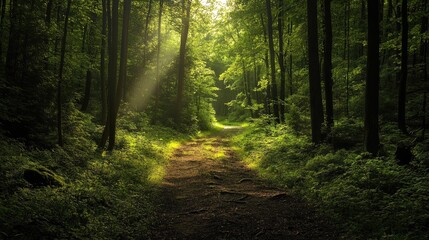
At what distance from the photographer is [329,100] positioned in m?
13.1

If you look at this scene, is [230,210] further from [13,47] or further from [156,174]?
[13,47]

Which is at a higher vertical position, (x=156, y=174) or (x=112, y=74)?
(x=112, y=74)

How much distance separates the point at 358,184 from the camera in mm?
7707

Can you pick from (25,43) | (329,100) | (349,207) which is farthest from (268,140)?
(25,43)

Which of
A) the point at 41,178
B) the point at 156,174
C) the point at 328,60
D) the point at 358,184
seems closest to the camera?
the point at 41,178

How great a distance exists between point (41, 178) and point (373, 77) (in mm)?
9886

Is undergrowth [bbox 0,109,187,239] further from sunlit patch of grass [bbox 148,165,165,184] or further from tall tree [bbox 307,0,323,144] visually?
tall tree [bbox 307,0,323,144]

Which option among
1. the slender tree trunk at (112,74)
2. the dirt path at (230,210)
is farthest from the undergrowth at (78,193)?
the slender tree trunk at (112,74)

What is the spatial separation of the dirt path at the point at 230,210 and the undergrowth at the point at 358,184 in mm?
512

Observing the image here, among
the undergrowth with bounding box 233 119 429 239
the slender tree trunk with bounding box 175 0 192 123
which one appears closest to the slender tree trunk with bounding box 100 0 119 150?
the undergrowth with bounding box 233 119 429 239

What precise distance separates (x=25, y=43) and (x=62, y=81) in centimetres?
172

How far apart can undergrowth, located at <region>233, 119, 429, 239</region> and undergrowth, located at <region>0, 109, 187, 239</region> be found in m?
4.31

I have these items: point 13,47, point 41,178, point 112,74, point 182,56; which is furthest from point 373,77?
point 182,56

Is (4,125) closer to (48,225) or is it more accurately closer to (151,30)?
(48,225)
